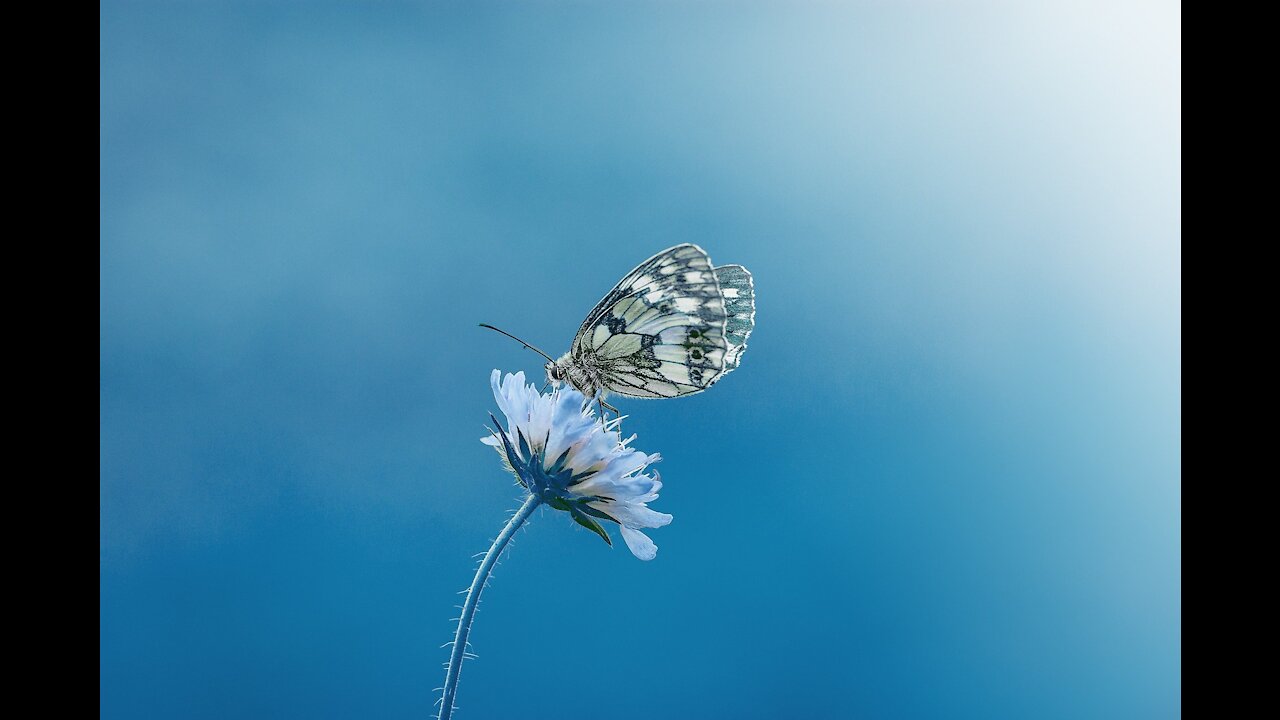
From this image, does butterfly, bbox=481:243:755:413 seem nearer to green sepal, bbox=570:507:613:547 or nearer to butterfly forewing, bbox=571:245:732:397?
butterfly forewing, bbox=571:245:732:397

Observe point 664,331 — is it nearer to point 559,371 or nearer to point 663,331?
point 663,331

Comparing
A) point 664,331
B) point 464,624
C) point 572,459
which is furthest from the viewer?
point 664,331

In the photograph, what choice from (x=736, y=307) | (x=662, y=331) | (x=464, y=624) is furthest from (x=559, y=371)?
(x=464, y=624)

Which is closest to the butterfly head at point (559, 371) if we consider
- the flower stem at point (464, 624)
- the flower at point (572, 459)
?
the flower at point (572, 459)

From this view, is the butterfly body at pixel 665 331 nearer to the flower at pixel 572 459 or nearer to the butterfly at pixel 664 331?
the butterfly at pixel 664 331
